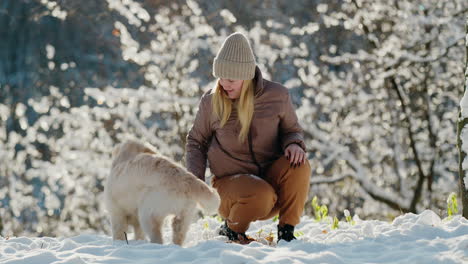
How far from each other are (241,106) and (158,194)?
899mm

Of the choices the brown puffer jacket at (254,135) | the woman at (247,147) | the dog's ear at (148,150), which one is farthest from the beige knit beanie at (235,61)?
the dog's ear at (148,150)

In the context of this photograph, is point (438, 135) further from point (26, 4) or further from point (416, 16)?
point (26, 4)

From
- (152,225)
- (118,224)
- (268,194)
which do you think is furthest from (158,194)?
(268,194)

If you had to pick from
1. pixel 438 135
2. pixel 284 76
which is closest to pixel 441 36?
pixel 438 135

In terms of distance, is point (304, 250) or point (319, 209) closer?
point (304, 250)

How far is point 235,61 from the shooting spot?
3705 mm

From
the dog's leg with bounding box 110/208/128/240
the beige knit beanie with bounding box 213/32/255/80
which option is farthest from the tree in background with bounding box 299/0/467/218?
the dog's leg with bounding box 110/208/128/240

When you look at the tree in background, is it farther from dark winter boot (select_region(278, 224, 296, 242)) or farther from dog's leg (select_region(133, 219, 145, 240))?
dog's leg (select_region(133, 219, 145, 240))

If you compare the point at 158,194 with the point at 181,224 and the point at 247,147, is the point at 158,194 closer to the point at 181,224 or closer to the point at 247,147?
the point at 181,224

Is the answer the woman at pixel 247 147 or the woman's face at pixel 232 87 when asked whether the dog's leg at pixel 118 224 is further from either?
the woman's face at pixel 232 87

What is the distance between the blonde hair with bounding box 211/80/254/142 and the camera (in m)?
3.76

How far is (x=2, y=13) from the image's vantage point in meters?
12.7

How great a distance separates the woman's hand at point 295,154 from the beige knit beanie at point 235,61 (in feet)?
1.74

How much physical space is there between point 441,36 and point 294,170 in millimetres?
7390
